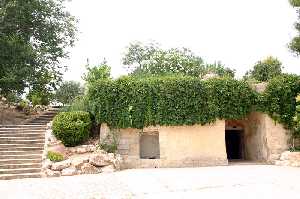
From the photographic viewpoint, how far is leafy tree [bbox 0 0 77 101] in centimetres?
1711

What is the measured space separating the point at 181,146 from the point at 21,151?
22.1 feet

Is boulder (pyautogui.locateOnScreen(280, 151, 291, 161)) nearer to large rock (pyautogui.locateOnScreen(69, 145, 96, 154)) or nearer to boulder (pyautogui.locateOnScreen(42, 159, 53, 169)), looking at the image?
large rock (pyautogui.locateOnScreen(69, 145, 96, 154))

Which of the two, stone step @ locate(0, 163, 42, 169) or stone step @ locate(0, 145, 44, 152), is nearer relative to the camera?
Answer: stone step @ locate(0, 163, 42, 169)

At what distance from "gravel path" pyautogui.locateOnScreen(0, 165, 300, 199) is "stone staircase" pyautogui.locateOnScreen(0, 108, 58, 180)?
1.07 m

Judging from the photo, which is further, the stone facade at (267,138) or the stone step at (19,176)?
the stone facade at (267,138)

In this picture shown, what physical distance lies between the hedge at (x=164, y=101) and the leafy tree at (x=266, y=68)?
476cm

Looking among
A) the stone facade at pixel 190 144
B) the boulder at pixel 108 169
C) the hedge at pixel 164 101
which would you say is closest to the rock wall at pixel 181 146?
the stone facade at pixel 190 144

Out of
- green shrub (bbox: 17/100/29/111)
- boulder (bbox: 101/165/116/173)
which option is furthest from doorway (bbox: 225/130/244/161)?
green shrub (bbox: 17/100/29/111)

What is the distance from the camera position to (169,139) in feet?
46.9

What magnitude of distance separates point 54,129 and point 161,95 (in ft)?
15.8

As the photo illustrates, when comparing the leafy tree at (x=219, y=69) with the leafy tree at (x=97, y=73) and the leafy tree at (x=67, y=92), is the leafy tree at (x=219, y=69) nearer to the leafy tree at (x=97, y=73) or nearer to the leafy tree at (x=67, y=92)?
the leafy tree at (x=97, y=73)

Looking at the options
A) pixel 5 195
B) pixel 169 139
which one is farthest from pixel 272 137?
pixel 5 195

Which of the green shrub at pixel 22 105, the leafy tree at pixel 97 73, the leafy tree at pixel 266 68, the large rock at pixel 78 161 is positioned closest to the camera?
the large rock at pixel 78 161

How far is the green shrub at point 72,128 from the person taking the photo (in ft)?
43.9
